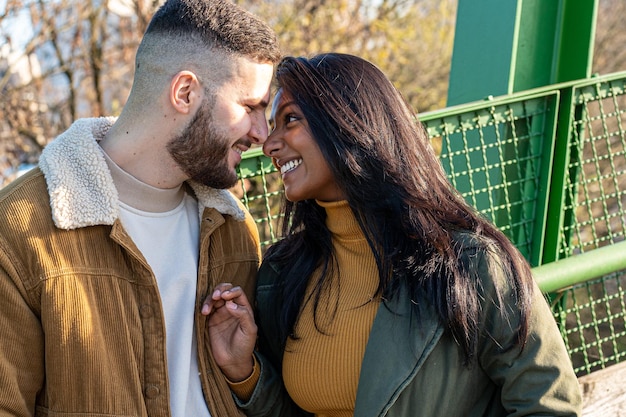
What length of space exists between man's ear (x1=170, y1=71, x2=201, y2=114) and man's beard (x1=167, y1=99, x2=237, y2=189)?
38 mm

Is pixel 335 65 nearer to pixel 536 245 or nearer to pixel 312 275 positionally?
pixel 312 275

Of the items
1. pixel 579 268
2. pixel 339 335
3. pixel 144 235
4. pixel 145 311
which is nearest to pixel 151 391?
pixel 145 311

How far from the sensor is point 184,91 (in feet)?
9.55

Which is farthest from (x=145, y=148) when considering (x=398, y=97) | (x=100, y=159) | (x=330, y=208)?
(x=398, y=97)

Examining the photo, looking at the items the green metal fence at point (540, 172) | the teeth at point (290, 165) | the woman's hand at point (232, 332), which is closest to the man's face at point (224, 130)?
the teeth at point (290, 165)

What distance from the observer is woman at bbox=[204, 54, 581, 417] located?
2.67 m

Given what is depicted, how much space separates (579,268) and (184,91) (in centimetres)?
183

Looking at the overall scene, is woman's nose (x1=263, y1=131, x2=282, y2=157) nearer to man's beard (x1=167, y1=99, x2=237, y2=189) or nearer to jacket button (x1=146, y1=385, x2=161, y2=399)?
man's beard (x1=167, y1=99, x2=237, y2=189)

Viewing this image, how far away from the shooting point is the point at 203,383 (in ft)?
9.48

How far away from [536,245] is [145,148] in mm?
1911

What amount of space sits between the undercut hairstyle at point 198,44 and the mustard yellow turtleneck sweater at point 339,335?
605 millimetres

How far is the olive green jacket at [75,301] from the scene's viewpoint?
8.18 feet

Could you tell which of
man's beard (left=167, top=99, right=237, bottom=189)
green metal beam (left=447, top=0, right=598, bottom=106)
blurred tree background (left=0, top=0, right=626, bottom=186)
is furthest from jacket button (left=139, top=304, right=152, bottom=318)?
blurred tree background (left=0, top=0, right=626, bottom=186)

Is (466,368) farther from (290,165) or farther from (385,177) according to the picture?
(290,165)
